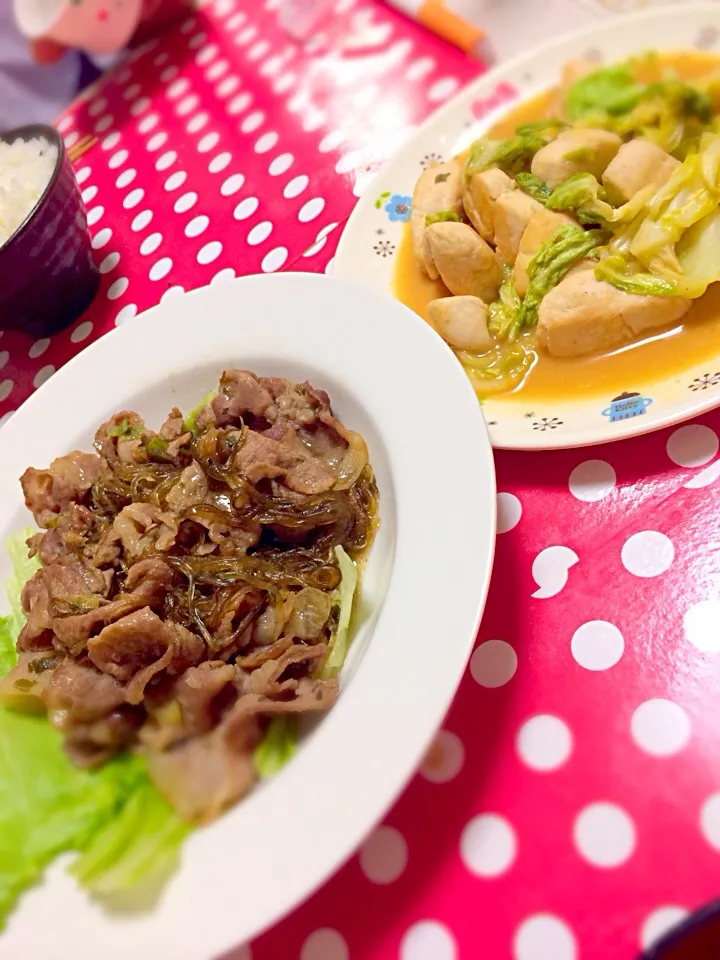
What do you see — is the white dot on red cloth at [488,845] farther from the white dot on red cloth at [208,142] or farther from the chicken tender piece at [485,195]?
the white dot on red cloth at [208,142]

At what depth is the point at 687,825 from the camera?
42.8 inches

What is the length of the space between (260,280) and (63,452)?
2.25 ft

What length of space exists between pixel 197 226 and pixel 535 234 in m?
1.34

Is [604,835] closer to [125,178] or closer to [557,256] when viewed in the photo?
[557,256]

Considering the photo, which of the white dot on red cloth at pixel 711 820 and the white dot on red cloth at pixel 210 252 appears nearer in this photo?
the white dot on red cloth at pixel 711 820

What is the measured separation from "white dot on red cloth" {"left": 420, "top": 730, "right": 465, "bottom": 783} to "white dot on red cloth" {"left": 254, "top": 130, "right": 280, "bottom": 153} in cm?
224

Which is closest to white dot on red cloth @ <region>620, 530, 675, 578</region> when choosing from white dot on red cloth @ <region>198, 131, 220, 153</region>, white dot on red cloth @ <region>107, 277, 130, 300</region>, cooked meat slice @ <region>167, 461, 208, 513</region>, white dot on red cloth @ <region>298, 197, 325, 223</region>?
cooked meat slice @ <region>167, 461, 208, 513</region>

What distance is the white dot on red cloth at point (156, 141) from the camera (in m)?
2.96

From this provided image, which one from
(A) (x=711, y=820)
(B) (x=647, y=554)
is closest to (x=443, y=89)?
(B) (x=647, y=554)

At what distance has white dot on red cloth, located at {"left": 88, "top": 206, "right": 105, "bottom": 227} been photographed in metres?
2.84

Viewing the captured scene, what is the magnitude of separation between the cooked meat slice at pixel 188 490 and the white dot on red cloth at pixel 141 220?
1.46 m

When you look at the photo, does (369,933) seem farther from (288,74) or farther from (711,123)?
(288,74)

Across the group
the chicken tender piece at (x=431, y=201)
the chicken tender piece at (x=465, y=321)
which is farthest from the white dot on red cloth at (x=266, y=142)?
the chicken tender piece at (x=465, y=321)

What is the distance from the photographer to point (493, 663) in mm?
1362
